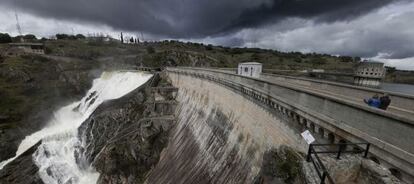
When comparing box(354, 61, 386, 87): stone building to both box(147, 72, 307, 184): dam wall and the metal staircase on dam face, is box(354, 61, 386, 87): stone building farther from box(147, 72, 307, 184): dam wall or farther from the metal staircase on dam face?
the metal staircase on dam face

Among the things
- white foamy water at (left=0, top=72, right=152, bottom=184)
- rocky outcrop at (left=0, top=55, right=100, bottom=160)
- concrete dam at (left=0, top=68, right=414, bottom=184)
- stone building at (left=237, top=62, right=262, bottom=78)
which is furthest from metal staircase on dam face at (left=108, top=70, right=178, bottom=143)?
rocky outcrop at (left=0, top=55, right=100, bottom=160)

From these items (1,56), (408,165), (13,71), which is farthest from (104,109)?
(1,56)

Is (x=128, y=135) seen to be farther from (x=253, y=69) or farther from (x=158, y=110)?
(x=253, y=69)

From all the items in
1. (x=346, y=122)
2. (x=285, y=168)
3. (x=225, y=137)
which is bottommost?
(x=225, y=137)

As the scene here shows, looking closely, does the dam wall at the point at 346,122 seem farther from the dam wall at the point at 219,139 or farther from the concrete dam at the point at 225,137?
the dam wall at the point at 219,139

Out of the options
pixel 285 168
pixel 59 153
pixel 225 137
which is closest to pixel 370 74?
pixel 225 137

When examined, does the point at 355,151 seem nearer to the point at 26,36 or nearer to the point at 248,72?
the point at 248,72

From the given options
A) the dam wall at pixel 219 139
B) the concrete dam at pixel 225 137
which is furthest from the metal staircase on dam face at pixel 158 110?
the dam wall at pixel 219 139
